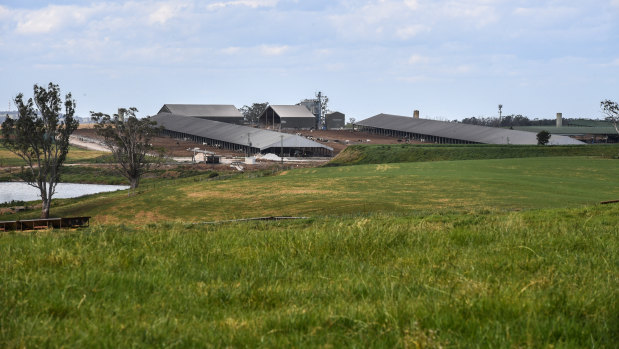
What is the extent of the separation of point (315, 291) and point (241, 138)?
129674 millimetres

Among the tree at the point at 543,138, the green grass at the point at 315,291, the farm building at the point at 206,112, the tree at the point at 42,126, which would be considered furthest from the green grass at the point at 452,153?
the farm building at the point at 206,112

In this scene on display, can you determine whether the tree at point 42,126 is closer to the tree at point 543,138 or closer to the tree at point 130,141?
the tree at point 130,141

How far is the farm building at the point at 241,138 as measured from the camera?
414 ft

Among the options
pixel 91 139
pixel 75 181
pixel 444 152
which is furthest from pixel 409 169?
pixel 91 139

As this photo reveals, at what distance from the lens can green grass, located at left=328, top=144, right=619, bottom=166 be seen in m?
92.9

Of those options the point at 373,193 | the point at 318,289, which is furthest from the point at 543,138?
the point at 318,289

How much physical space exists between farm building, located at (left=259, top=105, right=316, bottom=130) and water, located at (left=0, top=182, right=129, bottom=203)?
96.3 metres

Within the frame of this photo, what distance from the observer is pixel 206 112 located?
194 meters

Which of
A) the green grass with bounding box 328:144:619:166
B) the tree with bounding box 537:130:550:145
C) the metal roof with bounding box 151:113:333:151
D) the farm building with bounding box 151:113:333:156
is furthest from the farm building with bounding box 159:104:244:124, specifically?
the tree with bounding box 537:130:550:145

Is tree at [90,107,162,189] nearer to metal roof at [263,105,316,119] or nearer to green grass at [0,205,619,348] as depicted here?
green grass at [0,205,619,348]

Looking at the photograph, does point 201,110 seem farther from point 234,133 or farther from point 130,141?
point 130,141

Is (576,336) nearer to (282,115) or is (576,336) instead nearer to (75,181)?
(75,181)

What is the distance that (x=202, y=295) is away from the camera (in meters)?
6.61

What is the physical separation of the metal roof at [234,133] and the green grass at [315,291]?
107 metres
